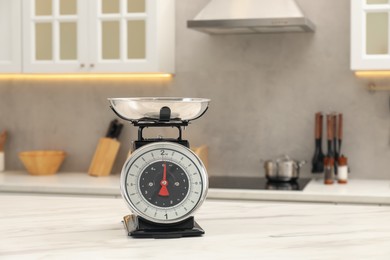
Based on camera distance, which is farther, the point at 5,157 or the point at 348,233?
the point at 5,157

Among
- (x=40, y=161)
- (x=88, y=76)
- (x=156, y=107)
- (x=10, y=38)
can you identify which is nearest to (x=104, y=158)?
(x=40, y=161)

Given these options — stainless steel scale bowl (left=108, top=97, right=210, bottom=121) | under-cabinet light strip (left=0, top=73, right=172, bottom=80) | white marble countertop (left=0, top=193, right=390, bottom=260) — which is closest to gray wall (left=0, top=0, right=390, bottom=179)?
under-cabinet light strip (left=0, top=73, right=172, bottom=80)

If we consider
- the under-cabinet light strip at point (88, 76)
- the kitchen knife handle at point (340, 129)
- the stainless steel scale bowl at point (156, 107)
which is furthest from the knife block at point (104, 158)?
the stainless steel scale bowl at point (156, 107)

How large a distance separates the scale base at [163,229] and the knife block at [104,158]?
8.69ft

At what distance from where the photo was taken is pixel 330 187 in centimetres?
388

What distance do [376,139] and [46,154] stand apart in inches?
81.0

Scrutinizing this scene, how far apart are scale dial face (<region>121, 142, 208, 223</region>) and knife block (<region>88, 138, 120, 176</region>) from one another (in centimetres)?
265

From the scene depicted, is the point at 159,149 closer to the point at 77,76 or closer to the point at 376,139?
the point at 376,139

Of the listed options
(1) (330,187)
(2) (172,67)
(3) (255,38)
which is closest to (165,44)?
(2) (172,67)

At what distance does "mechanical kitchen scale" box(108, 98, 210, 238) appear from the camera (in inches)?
71.3

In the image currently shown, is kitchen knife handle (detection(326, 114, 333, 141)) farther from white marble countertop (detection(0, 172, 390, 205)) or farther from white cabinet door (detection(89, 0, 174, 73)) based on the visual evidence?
white cabinet door (detection(89, 0, 174, 73))

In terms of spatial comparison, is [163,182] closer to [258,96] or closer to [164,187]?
[164,187]

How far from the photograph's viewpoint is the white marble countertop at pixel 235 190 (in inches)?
143

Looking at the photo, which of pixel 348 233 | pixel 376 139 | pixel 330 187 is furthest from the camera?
pixel 376 139
